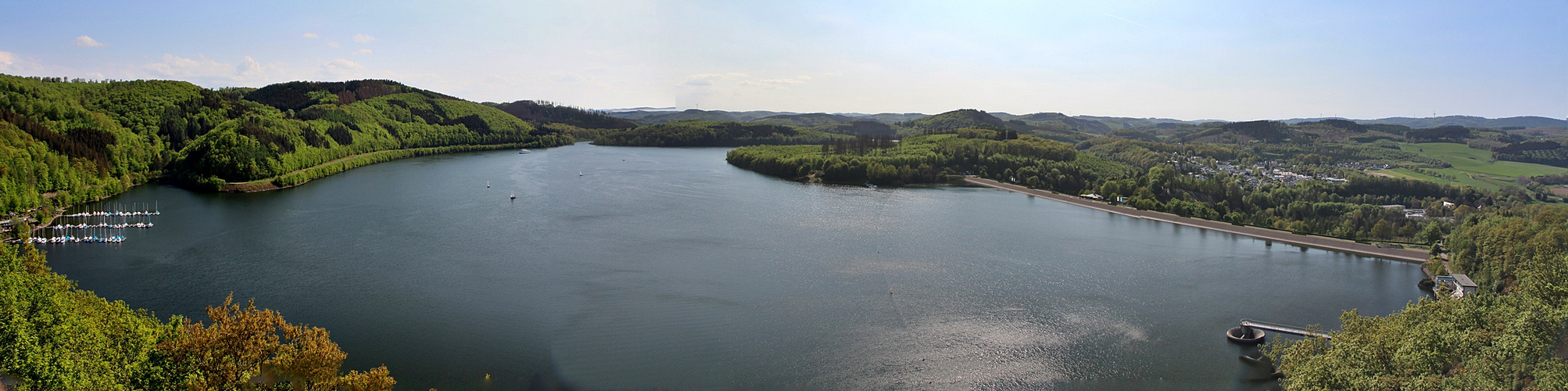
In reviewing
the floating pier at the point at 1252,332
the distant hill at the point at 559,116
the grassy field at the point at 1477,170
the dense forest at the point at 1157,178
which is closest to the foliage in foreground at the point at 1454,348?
the floating pier at the point at 1252,332

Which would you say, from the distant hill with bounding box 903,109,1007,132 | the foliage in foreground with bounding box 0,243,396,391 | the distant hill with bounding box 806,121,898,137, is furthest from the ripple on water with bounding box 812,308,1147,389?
the distant hill with bounding box 806,121,898,137

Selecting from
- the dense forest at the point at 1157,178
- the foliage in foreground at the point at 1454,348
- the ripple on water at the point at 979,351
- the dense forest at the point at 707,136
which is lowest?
the ripple on water at the point at 979,351

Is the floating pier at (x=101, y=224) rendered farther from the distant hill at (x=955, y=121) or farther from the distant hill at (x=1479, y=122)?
the distant hill at (x=1479, y=122)

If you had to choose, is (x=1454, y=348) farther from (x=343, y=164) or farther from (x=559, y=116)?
(x=559, y=116)

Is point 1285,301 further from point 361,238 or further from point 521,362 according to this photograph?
point 361,238

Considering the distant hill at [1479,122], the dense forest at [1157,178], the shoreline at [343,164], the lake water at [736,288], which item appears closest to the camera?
the lake water at [736,288]

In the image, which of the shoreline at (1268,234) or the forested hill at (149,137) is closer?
the shoreline at (1268,234)

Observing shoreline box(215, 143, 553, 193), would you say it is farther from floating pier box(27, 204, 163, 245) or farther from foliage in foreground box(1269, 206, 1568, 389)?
foliage in foreground box(1269, 206, 1568, 389)
